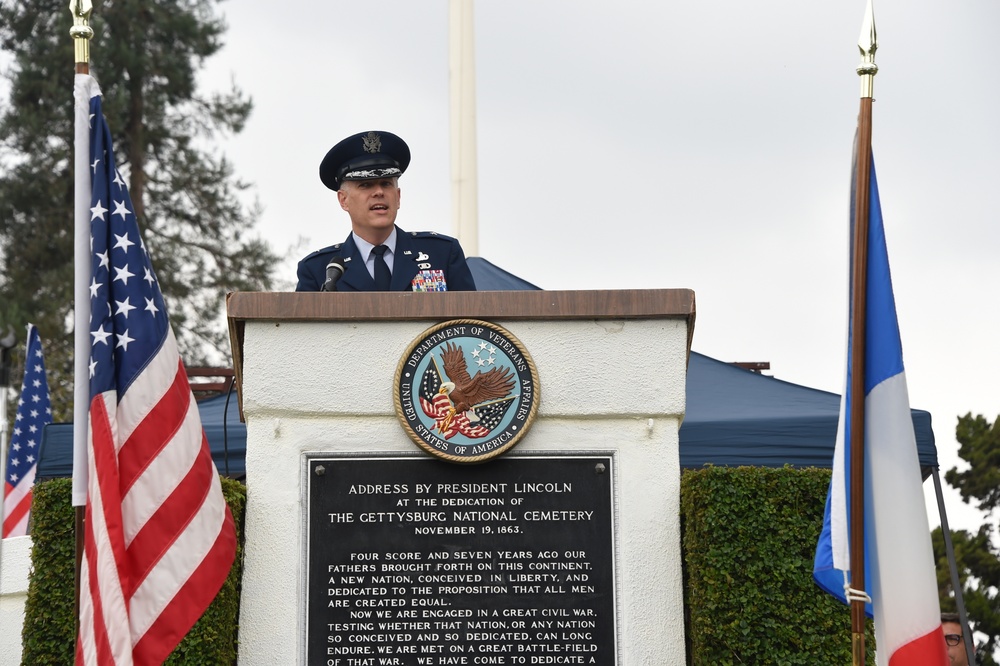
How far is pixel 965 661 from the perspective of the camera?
A: 812 cm

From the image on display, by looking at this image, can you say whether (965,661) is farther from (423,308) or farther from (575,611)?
(423,308)

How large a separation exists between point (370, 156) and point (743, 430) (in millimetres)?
3784

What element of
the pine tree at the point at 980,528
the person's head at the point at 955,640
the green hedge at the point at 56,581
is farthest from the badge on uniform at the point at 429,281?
the pine tree at the point at 980,528

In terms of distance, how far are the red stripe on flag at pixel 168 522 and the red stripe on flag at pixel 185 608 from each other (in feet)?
0.47

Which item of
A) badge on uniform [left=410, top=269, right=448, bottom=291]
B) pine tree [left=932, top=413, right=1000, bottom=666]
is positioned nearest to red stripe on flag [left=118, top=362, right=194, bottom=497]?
badge on uniform [left=410, top=269, right=448, bottom=291]

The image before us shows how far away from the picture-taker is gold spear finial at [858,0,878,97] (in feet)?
17.9

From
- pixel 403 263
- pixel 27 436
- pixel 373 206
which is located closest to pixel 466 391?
pixel 403 263

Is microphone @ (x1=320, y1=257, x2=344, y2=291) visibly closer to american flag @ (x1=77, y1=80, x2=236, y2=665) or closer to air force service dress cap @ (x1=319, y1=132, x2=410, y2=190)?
air force service dress cap @ (x1=319, y1=132, x2=410, y2=190)

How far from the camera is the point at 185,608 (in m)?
5.58

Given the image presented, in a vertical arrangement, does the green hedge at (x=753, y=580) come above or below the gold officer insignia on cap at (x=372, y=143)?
below

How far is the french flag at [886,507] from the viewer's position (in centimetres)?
524

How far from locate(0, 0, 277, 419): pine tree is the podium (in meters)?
18.9

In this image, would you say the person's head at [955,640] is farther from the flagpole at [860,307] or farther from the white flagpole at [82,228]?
the white flagpole at [82,228]

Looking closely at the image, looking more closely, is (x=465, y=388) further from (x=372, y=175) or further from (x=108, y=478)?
(x=108, y=478)
